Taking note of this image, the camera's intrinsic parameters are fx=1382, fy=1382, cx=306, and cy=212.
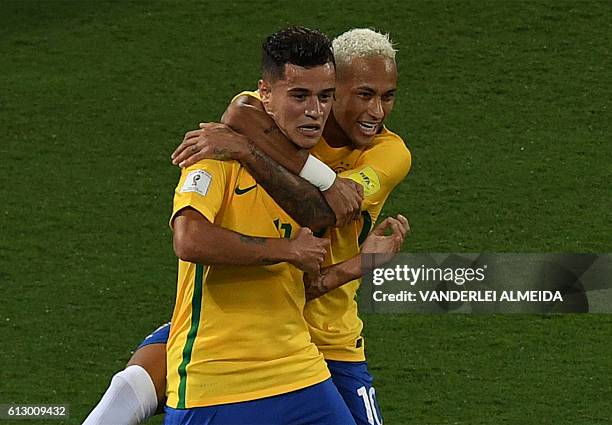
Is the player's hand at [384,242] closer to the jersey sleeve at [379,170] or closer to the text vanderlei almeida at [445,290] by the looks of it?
the jersey sleeve at [379,170]

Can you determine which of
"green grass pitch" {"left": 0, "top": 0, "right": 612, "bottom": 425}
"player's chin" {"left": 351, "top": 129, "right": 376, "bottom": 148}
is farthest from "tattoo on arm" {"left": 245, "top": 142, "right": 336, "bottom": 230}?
"green grass pitch" {"left": 0, "top": 0, "right": 612, "bottom": 425}

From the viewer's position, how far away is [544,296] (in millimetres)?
6484

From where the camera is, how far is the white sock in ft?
11.6

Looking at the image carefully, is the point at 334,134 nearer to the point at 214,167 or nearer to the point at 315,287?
the point at 315,287

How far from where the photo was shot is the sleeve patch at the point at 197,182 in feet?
9.52

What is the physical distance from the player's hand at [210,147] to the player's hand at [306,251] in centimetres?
23

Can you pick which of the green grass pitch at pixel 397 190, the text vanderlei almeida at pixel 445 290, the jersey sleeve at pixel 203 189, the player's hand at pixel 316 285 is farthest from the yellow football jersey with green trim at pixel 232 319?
the text vanderlei almeida at pixel 445 290

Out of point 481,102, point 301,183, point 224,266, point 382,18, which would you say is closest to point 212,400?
point 224,266

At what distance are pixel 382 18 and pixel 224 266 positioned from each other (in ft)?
20.1

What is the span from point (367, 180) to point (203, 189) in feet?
1.97

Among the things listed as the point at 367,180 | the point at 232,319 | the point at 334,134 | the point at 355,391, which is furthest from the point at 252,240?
the point at 355,391

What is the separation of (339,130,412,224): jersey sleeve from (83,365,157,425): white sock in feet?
2.37

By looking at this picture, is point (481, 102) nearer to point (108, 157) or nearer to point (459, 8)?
point (459, 8)

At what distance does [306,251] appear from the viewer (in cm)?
298
